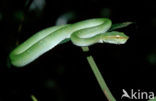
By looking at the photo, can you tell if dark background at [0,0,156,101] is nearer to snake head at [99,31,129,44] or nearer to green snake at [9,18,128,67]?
green snake at [9,18,128,67]

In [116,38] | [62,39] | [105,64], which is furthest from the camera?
[105,64]

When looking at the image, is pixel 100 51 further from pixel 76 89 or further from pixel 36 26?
pixel 36 26

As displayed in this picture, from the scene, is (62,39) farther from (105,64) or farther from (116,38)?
(105,64)

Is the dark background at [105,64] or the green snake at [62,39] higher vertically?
the green snake at [62,39]

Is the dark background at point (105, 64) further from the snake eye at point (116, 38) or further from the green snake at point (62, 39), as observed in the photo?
the snake eye at point (116, 38)

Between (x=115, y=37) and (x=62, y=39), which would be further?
(x=62, y=39)

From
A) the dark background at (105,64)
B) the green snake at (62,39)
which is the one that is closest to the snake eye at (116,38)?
the green snake at (62,39)

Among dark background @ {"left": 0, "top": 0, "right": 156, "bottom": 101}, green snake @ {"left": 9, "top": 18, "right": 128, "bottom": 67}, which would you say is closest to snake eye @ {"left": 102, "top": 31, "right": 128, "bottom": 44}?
green snake @ {"left": 9, "top": 18, "right": 128, "bottom": 67}

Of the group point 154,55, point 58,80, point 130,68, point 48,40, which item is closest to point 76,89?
point 58,80

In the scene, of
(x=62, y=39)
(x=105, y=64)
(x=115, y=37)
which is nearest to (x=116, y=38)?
(x=115, y=37)
